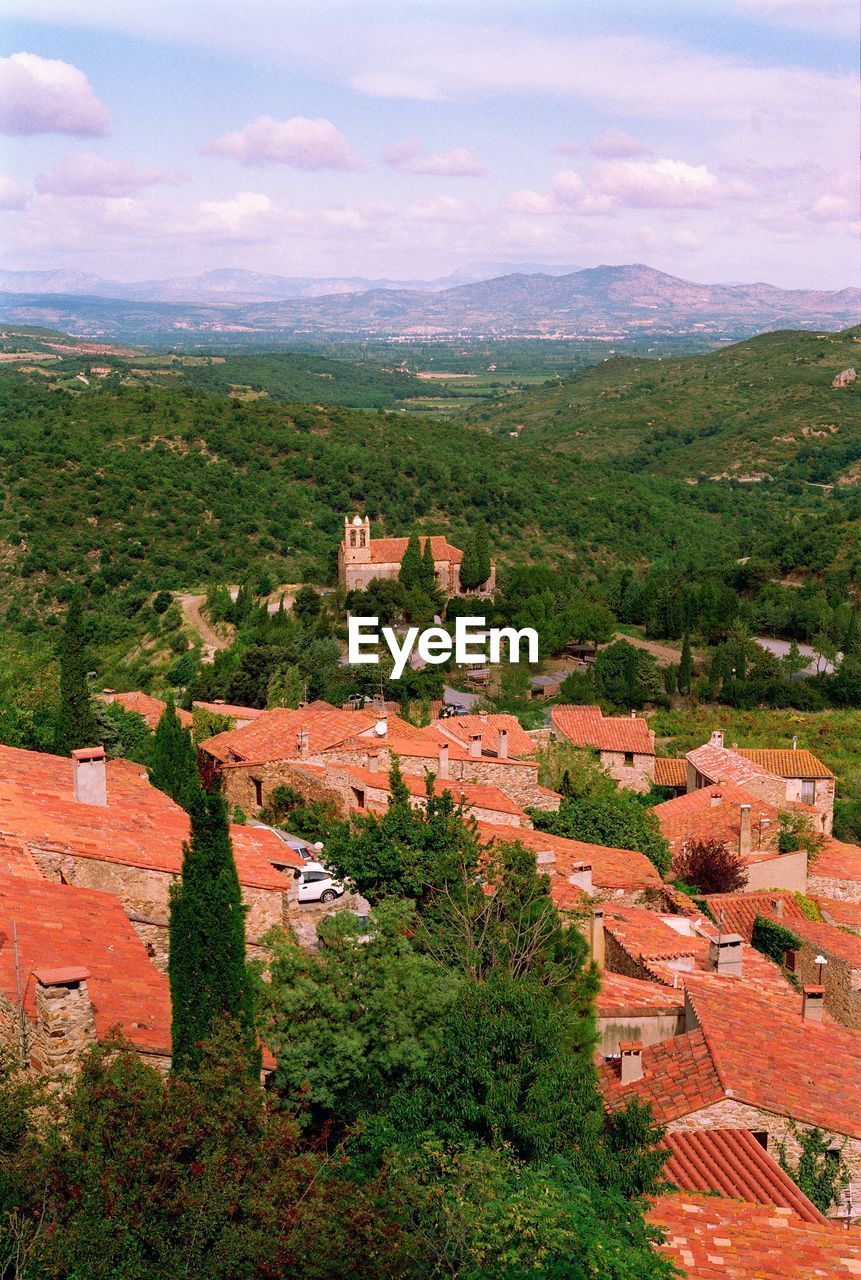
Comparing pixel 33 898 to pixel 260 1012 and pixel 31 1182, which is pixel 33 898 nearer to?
pixel 260 1012

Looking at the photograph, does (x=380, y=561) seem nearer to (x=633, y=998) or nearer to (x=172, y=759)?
(x=172, y=759)

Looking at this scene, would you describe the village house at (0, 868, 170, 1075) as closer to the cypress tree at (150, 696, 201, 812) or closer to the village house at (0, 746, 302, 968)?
the village house at (0, 746, 302, 968)

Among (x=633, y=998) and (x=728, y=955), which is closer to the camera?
(x=633, y=998)

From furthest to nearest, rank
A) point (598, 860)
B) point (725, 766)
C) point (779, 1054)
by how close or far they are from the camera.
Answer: point (725, 766), point (598, 860), point (779, 1054)

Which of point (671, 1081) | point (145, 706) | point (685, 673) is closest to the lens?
point (671, 1081)

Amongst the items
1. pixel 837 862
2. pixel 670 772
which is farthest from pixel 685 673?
pixel 837 862

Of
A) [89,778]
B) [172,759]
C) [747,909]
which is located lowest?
[747,909]

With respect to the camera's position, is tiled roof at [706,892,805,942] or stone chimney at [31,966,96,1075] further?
tiled roof at [706,892,805,942]

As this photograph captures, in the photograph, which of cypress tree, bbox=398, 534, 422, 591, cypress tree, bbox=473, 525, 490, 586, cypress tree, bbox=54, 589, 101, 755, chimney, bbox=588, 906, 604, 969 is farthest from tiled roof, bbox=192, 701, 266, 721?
cypress tree, bbox=473, 525, 490, 586
